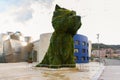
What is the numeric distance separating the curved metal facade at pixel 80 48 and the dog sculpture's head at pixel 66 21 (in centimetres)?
2837

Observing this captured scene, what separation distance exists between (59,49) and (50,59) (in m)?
1.66

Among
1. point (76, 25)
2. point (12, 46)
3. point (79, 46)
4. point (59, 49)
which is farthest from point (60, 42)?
point (12, 46)

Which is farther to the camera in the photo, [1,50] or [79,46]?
[1,50]

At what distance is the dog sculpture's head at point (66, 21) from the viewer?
3080 centimetres

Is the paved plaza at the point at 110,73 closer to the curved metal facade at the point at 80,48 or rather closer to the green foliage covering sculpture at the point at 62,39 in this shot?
the green foliage covering sculpture at the point at 62,39

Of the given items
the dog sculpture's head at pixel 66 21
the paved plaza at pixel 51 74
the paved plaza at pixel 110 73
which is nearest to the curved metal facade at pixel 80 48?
the paved plaza at pixel 110 73

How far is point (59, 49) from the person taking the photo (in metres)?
32.0

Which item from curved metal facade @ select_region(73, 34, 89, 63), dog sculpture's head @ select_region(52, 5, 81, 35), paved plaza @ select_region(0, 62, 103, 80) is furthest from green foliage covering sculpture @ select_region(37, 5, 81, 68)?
curved metal facade @ select_region(73, 34, 89, 63)

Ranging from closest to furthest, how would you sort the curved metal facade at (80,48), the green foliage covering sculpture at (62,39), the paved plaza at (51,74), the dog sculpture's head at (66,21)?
the paved plaza at (51,74), the dog sculpture's head at (66,21), the green foliage covering sculpture at (62,39), the curved metal facade at (80,48)

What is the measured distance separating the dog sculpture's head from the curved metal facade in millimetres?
28369

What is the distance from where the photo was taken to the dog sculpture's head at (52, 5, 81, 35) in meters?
30.8

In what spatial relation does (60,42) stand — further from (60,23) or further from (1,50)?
(1,50)

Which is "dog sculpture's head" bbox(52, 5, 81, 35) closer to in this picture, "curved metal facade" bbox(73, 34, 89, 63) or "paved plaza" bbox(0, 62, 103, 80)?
"paved plaza" bbox(0, 62, 103, 80)

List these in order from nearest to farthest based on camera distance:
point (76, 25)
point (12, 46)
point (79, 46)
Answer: point (76, 25), point (79, 46), point (12, 46)
